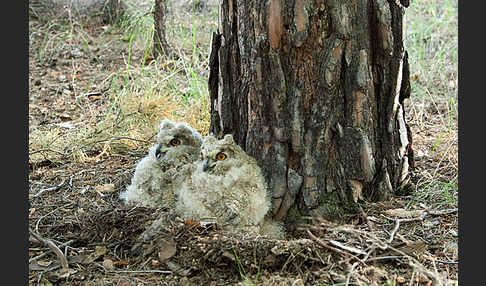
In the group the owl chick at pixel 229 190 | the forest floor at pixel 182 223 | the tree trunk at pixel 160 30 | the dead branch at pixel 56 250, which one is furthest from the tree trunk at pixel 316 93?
the tree trunk at pixel 160 30

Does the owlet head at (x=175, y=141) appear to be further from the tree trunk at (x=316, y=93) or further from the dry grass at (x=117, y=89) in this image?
the dry grass at (x=117, y=89)

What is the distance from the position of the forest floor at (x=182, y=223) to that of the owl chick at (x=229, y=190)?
0.16 meters

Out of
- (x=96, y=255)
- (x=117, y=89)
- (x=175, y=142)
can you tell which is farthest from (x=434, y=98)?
(x=96, y=255)

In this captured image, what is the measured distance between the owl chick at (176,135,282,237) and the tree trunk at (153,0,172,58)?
4.26 meters

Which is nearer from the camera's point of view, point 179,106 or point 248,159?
point 248,159

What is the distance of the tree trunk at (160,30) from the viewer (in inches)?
276

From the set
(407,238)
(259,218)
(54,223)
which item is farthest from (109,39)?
(407,238)

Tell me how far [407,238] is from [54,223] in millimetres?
2650

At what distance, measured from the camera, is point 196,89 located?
593 centimetres

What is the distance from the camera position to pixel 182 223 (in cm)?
327

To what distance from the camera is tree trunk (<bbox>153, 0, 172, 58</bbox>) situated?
700 centimetres

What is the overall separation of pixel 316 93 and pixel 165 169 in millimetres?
1389

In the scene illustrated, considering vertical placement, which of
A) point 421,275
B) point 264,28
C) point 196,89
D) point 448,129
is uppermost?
point 264,28

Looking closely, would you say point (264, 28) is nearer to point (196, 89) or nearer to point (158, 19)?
point (196, 89)
